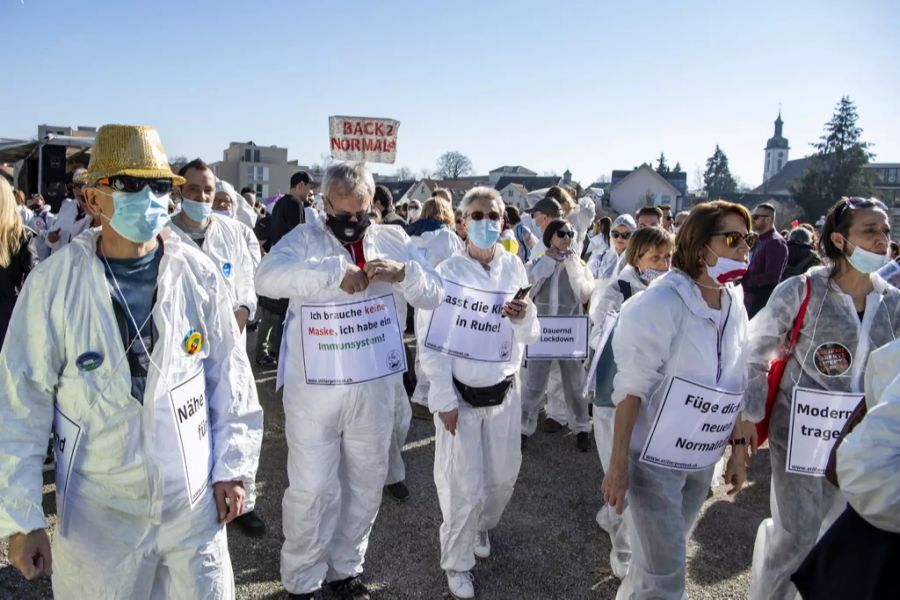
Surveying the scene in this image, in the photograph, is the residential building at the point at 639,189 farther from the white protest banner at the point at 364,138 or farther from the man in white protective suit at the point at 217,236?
the man in white protective suit at the point at 217,236

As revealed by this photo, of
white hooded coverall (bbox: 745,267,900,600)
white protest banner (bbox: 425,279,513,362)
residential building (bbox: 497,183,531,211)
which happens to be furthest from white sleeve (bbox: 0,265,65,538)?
residential building (bbox: 497,183,531,211)

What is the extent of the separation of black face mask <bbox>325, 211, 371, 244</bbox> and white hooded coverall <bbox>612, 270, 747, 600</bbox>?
136 cm

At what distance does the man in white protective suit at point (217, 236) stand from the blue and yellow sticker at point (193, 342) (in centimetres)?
204

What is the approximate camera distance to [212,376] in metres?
2.44

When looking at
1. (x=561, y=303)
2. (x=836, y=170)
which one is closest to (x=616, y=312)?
(x=561, y=303)

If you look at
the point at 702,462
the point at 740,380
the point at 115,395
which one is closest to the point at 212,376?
the point at 115,395

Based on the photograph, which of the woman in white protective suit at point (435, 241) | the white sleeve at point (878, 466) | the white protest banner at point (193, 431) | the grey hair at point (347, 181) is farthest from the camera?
the woman in white protective suit at point (435, 241)

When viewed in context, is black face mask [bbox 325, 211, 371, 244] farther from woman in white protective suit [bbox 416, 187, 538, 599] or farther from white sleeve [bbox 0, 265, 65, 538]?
white sleeve [bbox 0, 265, 65, 538]

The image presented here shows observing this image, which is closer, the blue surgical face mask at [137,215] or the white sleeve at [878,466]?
the white sleeve at [878,466]

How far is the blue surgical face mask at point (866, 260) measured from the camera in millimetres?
3031

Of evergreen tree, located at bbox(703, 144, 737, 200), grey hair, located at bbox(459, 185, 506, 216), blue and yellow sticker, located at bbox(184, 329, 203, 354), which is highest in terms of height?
evergreen tree, located at bbox(703, 144, 737, 200)

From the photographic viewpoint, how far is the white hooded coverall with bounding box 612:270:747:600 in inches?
108

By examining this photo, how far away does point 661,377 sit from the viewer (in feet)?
9.17

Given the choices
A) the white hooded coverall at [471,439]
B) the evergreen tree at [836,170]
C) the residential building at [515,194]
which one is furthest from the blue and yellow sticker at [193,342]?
the residential building at [515,194]
